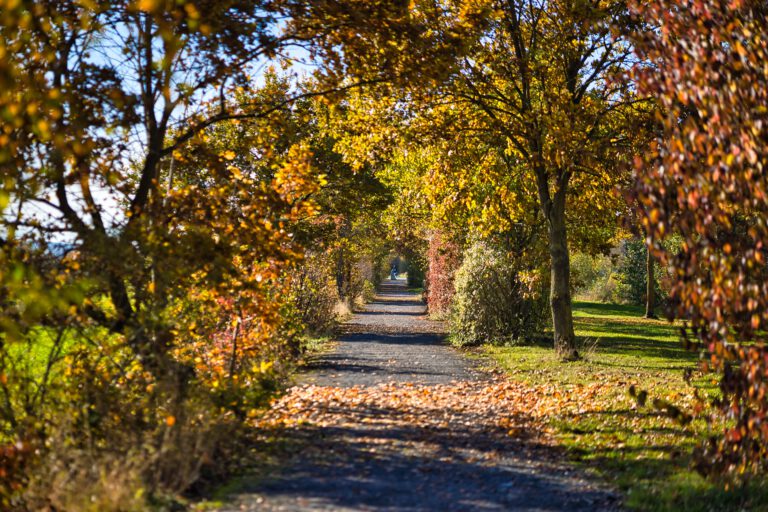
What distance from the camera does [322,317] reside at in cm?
1959

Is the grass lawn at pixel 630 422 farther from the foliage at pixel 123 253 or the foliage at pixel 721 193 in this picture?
the foliage at pixel 123 253

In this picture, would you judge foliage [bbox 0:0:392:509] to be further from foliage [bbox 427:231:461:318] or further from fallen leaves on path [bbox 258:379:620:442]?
foliage [bbox 427:231:461:318]

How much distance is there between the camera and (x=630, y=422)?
8.52 m

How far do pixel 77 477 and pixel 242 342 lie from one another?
13.0 ft

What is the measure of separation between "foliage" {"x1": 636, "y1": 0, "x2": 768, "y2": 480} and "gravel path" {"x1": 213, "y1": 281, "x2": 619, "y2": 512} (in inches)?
59.8

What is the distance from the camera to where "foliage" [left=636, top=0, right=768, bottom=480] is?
14.5 feet

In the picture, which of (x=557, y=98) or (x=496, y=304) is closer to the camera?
(x=557, y=98)

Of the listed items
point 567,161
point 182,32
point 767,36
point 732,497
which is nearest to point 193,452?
point 182,32

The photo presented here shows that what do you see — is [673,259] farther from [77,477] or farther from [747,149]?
[77,477]

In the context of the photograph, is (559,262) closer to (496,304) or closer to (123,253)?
(496,304)

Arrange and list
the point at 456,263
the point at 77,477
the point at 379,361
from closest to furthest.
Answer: the point at 77,477 < the point at 379,361 < the point at 456,263

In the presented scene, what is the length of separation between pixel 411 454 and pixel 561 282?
8734mm

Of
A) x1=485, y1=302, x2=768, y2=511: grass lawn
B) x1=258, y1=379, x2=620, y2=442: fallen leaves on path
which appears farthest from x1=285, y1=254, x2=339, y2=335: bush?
x1=258, y1=379, x2=620, y2=442: fallen leaves on path

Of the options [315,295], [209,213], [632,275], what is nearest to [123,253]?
[209,213]
